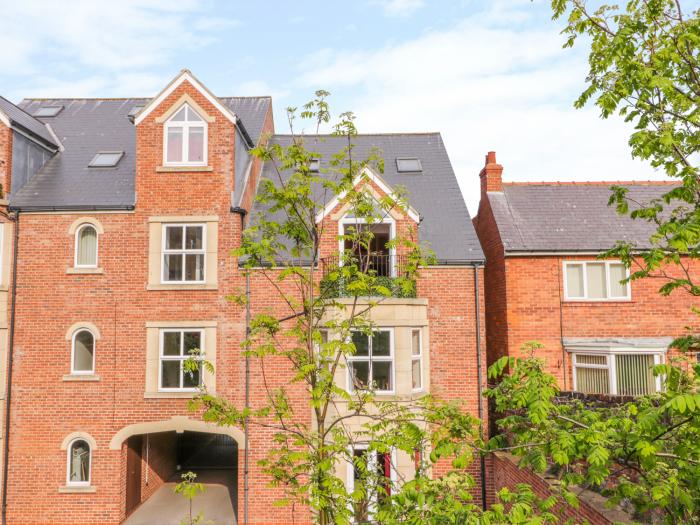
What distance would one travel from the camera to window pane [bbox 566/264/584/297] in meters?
16.5

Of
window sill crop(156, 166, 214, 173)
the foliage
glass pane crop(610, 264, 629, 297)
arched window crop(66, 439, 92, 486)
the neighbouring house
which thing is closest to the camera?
the foliage

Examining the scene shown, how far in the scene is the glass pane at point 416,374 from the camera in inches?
587

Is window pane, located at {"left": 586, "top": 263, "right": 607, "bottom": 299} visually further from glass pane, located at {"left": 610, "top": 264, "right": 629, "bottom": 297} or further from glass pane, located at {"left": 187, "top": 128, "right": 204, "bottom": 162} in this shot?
glass pane, located at {"left": 187, "top": 128, "right": 204, "bottom": 162}

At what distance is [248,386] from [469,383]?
6718 mm

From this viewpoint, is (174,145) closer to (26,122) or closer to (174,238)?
(174,238)

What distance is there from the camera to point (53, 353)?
14922mm

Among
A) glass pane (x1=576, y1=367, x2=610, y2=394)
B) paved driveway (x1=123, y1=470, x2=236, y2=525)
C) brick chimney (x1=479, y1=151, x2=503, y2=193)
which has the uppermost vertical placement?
brick chimney (x1=479, y1=151, x2=503, y2=193)

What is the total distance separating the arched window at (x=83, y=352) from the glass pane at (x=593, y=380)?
15.3 meters

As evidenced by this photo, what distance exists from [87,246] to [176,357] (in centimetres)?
452

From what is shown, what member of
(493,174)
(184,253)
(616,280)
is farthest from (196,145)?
(616,280)

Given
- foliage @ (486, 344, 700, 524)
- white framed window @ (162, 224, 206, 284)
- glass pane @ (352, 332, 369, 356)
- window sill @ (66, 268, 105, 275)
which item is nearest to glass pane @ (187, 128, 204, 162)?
white framed window @ (162, 224, 206, 284)

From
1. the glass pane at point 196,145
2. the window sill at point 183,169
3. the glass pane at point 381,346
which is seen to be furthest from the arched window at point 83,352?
the glass pane at point 381,346

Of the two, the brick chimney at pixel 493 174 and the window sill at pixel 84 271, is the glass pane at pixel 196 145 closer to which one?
the window sill at pixel 84 271

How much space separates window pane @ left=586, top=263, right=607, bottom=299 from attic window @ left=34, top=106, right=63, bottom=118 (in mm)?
20805
